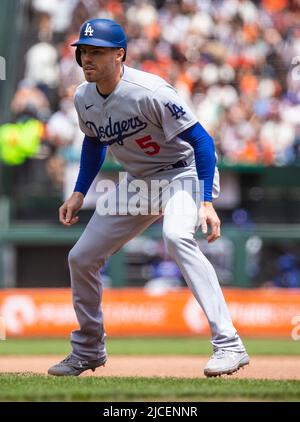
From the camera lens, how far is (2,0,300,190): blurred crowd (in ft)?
40.5

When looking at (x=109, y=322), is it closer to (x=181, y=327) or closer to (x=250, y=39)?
(x=181, y=327)

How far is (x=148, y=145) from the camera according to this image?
5.16 metres

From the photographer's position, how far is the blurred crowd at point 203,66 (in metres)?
12.4

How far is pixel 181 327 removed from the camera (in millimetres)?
10992

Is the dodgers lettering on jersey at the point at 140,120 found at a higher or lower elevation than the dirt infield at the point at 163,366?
higher

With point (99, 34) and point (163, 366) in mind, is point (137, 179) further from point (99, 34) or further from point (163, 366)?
point (163, 366)

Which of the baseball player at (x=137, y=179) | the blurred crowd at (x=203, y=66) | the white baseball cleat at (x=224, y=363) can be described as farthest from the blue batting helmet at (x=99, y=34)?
the blurred crowd at (x=203, y=66)

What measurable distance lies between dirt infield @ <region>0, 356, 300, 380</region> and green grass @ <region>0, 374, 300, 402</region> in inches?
24.3

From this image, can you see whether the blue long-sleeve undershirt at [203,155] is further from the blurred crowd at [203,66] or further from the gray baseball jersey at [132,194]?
the blurred crowd at [203,66]

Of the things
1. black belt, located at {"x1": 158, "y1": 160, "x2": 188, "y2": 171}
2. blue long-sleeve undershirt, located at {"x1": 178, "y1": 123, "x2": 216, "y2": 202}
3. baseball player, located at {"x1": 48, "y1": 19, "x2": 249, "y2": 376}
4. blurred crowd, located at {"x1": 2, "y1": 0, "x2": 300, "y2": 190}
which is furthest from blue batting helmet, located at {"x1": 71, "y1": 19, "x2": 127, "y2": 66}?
blurred crowd, located at {"x1": 2, "y1": 0, "x2": 300, "y2": 190}

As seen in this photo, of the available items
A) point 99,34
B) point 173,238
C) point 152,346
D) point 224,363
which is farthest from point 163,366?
point 152,346

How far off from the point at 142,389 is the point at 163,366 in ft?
7.45

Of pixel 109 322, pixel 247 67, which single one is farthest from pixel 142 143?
pixel 247 67

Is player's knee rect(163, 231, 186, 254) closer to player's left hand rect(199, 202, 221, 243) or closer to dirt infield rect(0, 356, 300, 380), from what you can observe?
player's left hand rect(199, 202, 221, 243)
